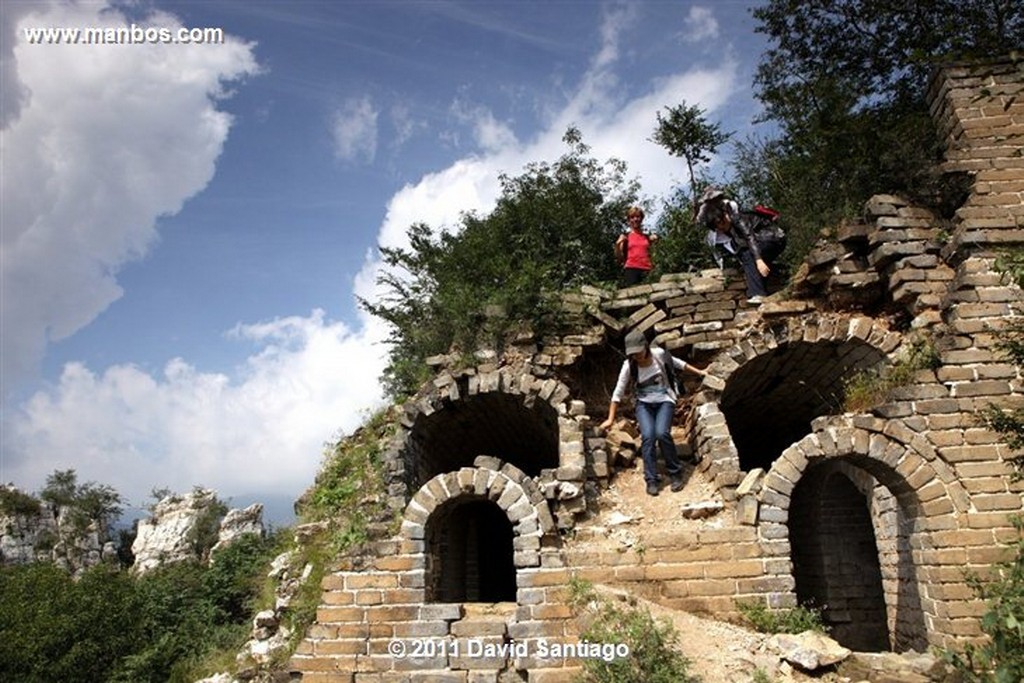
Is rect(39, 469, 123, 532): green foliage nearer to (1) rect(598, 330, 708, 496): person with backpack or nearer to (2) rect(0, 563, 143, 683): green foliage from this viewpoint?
(2) rect(0, 563, 143, 683): green foliage

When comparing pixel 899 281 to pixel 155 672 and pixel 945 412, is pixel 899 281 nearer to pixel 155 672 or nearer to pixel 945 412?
pixel 945 412

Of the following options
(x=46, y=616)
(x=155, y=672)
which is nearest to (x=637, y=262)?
(x=155, y=672)

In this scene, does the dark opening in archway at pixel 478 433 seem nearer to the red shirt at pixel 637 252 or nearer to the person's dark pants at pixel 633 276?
the person's dark pants at pixel 633 276

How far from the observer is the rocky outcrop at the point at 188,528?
4088 centimetres

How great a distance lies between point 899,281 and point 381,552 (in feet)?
21.4

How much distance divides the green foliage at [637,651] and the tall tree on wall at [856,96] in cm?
574

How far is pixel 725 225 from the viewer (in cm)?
889

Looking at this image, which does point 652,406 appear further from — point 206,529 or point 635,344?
point 206,529

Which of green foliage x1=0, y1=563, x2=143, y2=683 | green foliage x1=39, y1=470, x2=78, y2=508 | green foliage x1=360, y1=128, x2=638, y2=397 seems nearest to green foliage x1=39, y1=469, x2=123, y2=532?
green foliage x1=39, y1=470, x2=78, y2=508

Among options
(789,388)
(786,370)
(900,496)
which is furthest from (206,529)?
(900,496)

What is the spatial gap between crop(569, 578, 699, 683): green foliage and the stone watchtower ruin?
82 centimetres

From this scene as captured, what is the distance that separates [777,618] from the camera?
5.91 meters

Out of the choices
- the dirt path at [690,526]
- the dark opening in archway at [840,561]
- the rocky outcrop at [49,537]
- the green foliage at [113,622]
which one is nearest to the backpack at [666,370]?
the dirt path at [690,526]

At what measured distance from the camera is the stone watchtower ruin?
20.6ft
